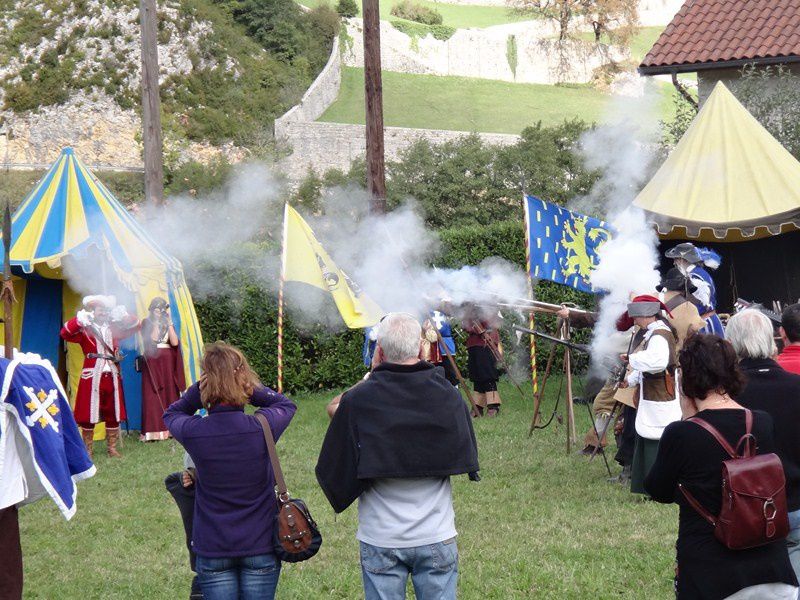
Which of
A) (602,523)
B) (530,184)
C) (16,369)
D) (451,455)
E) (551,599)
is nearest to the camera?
(451,455)

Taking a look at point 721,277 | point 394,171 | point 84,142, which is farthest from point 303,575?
point 84,142

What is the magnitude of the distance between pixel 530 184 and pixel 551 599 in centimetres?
1884

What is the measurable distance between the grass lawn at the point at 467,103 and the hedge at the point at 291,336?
28978mm

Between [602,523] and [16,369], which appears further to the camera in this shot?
[602,523]

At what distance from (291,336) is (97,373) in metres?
3.82

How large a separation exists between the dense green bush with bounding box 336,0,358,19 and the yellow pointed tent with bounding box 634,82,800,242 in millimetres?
42743

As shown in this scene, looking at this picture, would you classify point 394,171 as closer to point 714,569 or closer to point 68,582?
point 68,582

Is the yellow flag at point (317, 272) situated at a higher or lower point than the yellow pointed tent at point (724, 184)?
lower

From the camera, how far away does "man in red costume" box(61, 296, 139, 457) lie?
11.0 m

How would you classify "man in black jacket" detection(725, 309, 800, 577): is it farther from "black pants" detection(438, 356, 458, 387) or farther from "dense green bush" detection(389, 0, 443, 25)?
"dense green bush" detection(389, 0, 443, 25)

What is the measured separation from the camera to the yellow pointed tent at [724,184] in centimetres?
1024

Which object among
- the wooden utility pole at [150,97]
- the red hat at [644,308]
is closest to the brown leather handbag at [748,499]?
the red hat at [644,308]

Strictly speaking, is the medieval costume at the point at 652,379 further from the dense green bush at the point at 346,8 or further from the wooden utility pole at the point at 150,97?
the dense green bush at the point at 346,8

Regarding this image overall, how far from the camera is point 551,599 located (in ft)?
18.5
